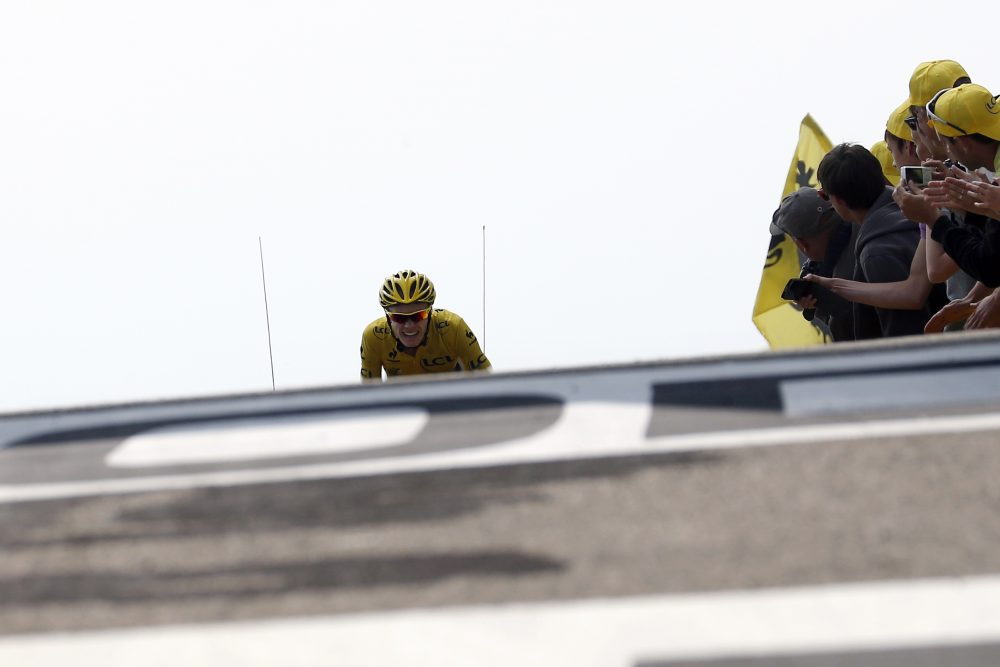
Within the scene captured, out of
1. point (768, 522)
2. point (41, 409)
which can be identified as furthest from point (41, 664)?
point (41, 409)

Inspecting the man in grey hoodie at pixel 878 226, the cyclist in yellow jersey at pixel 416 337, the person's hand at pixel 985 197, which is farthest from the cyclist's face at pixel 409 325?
the person's hand at pixel 985 197

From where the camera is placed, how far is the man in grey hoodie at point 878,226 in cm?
477

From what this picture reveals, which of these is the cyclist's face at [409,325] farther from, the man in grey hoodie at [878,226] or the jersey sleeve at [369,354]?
the man in grey hoodie at [878,226]

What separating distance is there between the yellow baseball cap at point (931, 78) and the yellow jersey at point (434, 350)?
10.8 ft

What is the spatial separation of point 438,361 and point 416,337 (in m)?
0.21

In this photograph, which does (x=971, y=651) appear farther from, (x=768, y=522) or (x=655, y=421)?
(x=655, y=421)

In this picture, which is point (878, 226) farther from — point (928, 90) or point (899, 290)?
point (928, 90)

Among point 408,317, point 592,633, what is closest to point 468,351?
point 408,317

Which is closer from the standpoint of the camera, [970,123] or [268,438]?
[268,438]

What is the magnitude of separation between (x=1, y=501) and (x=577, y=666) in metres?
1.41

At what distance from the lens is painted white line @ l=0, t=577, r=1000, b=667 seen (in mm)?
1576

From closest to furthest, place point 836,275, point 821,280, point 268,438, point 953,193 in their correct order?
point 268,438 → point 953,193 → point 821,280 → point 836,275

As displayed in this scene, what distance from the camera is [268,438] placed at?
8.64ft

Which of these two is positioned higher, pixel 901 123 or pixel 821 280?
pixel 901 123
